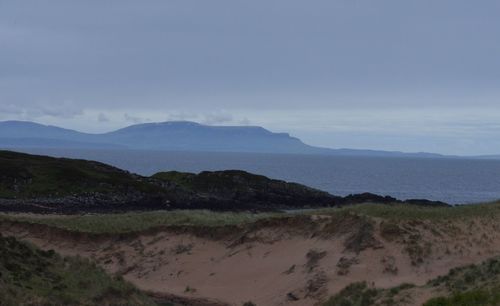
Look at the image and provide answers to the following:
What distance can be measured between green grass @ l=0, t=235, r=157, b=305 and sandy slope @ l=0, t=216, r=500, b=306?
238 inches

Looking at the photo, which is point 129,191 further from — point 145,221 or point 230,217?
point 230,217

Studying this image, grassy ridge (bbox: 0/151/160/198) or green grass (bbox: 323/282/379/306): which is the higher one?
grassy ridge (bbox: 0/151/160/198)

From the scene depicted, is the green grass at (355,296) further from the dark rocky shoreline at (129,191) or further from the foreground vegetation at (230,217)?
the dark rocky shoreline at (129,191)

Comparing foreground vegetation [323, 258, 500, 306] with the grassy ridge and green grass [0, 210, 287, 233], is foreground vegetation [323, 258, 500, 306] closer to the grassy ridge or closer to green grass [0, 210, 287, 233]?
green grass [0, 210, 287, 233]

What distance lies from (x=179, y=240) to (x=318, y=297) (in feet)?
38.4

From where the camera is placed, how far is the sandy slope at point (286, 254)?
26094mm

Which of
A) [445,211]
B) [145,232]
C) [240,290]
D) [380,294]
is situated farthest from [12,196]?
[380,294]

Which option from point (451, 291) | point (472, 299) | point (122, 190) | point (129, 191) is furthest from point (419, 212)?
point (122, 190)

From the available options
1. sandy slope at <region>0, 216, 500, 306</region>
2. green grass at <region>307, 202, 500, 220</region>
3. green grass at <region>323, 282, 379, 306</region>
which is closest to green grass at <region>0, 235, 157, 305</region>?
sandy slope at <region>0, 216, 500, 306</region>

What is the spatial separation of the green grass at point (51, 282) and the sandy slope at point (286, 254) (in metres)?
6.04

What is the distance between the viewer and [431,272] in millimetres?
24953

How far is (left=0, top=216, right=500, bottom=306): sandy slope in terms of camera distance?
85.6 ft

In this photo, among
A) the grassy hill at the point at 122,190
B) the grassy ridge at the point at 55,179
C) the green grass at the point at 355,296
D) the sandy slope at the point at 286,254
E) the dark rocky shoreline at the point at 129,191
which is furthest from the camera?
the grassy ridge at the point at 55,179

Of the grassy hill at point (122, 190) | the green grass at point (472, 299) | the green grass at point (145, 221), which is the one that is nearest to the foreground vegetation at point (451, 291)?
the green grass at point (472, 299)
